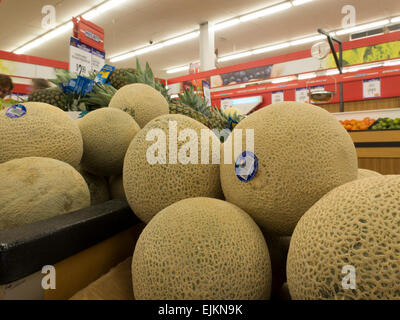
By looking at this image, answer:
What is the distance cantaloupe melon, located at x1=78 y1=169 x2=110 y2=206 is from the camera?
0.93 metres

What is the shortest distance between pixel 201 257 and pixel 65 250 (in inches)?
11.8

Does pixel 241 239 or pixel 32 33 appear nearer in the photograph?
pixel 241 239

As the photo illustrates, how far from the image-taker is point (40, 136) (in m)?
0.79

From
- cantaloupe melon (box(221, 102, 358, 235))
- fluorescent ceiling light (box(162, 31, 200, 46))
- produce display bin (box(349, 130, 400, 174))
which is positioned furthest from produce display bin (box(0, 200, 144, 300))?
fluorescent ceiling light (box(162, 31, 200, 46))

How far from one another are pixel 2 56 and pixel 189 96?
150 inches

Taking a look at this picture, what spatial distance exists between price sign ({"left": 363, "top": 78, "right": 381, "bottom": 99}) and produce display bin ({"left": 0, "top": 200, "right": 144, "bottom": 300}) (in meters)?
4.71

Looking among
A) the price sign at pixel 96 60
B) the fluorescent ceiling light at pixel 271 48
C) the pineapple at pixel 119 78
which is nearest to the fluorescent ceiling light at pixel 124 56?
the fluorescent ceiling light at pixel 271 48

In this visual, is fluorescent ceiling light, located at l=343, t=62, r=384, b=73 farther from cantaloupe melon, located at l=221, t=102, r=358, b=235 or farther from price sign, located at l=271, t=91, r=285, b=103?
cantaloupe melon, located at l=221, t=102, r=358, b=235

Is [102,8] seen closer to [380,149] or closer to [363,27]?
[380,149]

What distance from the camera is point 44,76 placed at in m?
4.25

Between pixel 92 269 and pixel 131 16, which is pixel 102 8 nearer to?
pixel 131 16

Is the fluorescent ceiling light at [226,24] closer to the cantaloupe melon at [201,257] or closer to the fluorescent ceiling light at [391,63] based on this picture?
the fluorescent ceiling light at [391,63]

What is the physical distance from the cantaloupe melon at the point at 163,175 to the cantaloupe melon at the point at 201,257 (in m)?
0.12
